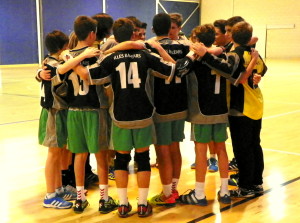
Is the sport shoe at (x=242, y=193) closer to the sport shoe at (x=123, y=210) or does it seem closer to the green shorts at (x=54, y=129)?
the sport shoe at (x=123, y=210)

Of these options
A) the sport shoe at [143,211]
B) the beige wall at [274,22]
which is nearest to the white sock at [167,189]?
the sport shoe at [143,211]

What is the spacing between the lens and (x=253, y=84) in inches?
164

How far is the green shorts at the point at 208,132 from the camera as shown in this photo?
396 centimetres

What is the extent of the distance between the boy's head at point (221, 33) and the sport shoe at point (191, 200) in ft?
5.83

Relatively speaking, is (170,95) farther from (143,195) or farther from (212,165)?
(212,165)

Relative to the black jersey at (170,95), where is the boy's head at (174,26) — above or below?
above

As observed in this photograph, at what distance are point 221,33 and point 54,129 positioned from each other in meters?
2.11

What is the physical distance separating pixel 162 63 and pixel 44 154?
9.00ft

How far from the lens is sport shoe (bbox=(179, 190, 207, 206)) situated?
4.00 meters

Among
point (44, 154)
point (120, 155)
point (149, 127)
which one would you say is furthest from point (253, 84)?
point (44, 154)

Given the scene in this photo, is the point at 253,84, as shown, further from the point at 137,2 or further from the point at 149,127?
the point at 137,2

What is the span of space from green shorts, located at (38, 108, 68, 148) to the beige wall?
77.5 feet

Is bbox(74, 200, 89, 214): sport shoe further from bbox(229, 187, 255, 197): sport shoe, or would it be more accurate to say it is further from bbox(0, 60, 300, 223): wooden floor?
bbox(229, 187, 255, 197): sport shoe

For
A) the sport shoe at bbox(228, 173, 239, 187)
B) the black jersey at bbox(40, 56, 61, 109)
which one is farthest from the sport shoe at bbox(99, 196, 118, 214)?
the sport shoe at bbox(228, 173, 239, 187)
